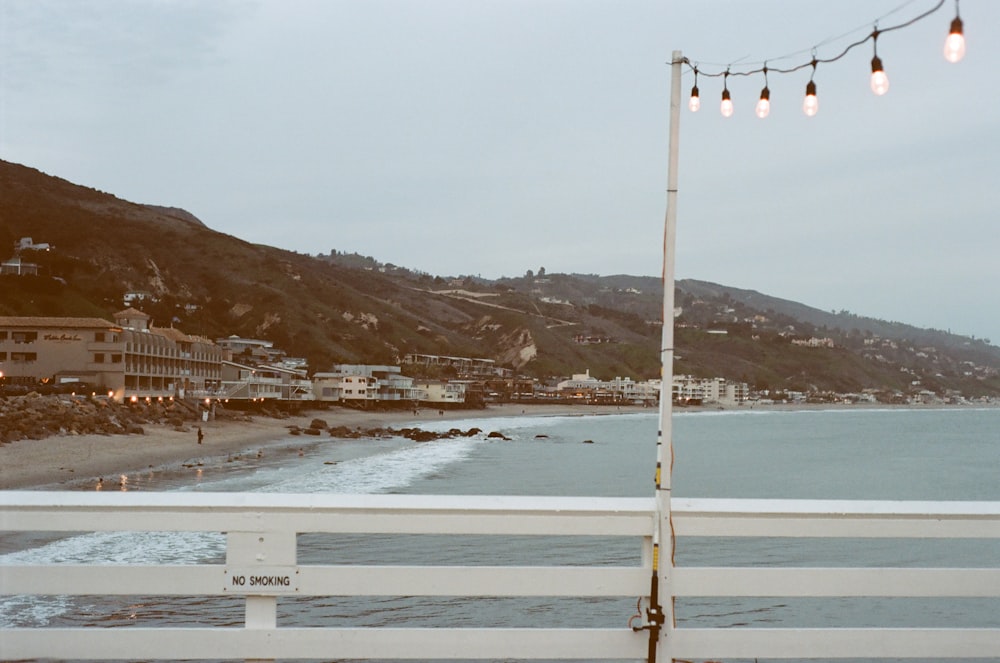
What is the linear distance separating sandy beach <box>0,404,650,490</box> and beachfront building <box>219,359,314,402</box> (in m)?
8.96

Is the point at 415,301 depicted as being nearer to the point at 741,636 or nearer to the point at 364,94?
the point at 364,94

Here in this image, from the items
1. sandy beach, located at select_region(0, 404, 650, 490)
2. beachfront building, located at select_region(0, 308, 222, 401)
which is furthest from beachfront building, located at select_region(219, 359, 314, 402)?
sandy beach, located at select_region(0, 404, 650, 490)

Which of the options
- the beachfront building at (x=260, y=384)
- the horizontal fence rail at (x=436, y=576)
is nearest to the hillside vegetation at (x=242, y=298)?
the beachfront building at (x=260, y=384)

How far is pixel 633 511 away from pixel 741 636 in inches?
26.5

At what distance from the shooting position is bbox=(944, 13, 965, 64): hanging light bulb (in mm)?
3889

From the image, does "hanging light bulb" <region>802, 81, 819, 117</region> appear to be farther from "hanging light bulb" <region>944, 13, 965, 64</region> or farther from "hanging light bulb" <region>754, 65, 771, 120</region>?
"hanging light bulb" <region>944, 13, 965, 64</region>

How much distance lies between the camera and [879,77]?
13.9 feet

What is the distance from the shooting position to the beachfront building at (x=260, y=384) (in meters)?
76.8

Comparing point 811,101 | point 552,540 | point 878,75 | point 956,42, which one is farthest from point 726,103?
point 552,540

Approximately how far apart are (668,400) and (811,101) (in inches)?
67.3

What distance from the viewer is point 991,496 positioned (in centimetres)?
3947

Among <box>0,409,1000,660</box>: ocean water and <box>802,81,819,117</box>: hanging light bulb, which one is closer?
<box>802,81,819,117</box>: hanging light bulb

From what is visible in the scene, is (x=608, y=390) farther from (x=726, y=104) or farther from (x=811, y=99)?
(x=811, y=99)

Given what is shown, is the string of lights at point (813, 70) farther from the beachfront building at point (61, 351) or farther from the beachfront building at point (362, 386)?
the beachfront building at point (362, 386)
